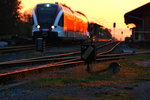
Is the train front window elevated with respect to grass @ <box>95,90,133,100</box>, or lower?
elevated

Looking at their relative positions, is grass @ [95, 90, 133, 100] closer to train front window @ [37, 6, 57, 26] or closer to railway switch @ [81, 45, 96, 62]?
railway switch @ [81, 45, 96, 62]

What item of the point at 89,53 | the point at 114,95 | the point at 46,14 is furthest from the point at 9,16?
the point at 114,95

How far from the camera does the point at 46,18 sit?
2428 centimetres

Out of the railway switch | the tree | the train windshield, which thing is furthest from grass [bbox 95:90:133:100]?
the tree

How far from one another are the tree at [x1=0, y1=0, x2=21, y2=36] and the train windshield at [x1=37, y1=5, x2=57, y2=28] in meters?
23.7

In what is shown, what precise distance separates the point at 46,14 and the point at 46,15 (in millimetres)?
84

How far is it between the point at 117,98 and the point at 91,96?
0.53 metres

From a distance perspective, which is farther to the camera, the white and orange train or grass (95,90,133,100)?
the white and orange train

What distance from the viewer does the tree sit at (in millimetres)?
47156

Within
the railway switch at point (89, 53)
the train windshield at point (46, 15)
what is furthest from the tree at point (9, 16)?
the railway switch at point (89, 53)

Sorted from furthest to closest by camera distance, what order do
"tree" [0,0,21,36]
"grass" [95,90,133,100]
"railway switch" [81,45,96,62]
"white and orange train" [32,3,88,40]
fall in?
"tree" [0,0,21,36], "white and orange train" [32,3,88,40], "railway switch" [81,45,96,62], "grass" [95,90,133,100]

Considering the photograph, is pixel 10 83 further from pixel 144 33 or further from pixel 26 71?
pixel 144 33

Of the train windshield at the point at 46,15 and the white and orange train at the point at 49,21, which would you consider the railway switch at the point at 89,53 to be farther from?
the train windshield at the point at 46,15

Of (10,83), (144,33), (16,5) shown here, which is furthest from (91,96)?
(16,5)
